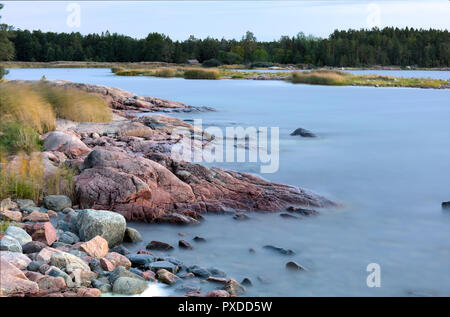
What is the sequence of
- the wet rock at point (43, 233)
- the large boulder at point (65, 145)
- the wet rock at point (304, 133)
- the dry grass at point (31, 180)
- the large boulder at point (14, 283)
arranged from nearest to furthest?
the large boulder at point (14, 283)
the wet rock at point (43, 233)
the dry grass at point (31, 180)
the large boulder at point (65, 145)
the wet rock at point (304, 133)

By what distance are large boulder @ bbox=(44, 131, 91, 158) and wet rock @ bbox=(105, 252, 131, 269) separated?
4.35 m

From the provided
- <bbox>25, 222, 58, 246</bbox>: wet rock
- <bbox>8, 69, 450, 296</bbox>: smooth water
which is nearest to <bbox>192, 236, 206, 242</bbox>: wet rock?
<bbox>8, 69, 450, 296</bbox>: smooth water

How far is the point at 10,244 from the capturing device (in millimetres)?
5457

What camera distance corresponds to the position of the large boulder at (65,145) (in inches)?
379

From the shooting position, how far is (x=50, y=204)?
756 centimetres

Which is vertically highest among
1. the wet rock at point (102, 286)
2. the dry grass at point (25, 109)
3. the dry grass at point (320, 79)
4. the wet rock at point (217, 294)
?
the dry grass at point (320, 79)

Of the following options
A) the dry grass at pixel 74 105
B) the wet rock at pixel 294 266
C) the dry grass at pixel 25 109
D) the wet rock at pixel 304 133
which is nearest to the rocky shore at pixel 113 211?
the dry grass at pixel 25 109

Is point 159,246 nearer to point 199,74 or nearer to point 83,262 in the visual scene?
point 83,262

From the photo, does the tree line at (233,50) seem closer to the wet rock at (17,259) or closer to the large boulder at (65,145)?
the large boulder at (65,145)

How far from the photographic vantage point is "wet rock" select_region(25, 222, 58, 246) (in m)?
6.01

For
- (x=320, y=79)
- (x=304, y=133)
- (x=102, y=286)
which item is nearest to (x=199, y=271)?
(x=102, y=286)

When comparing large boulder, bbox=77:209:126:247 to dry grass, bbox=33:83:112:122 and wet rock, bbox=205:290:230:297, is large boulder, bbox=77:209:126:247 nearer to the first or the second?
wet rock, bbox=205:290:230:297
